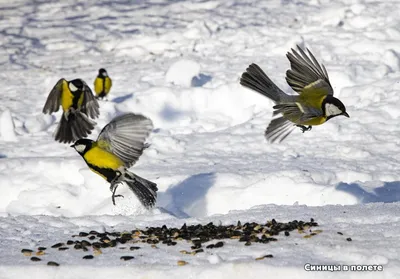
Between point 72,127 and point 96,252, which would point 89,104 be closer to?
point 72,127

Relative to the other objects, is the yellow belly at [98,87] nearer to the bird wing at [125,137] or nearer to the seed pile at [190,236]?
the bird wing at [125,137]

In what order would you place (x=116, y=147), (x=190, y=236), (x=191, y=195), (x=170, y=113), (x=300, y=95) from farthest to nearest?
1. (x=170, y=113)
2. (x=191, y=195)
3. (x=116, y=147)
4. (x=300, y=95)
5. (x=190, y=236)

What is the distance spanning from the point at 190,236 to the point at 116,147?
1666mm

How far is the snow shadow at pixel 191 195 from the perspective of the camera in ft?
24.8

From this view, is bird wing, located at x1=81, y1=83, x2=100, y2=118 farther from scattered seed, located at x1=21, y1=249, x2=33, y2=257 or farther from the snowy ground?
scattered seed, located at x1=21, y1=249, x2=33, y2=257

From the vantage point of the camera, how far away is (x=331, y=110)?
6215 millimetres

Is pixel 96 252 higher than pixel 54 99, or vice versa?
pixel 54 99

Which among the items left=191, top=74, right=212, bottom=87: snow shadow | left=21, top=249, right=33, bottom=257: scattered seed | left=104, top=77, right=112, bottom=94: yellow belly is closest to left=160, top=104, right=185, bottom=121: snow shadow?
left=191, top=74, right=212, bottom=87: snow shadow

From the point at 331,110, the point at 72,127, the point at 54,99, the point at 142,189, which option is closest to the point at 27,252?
A: the point at 142,189

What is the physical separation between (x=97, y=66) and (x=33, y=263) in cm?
819

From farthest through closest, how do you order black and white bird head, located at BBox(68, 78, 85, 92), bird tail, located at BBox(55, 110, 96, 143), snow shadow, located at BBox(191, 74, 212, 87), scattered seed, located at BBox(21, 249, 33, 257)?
snow shadow, located at BBox(191, 74, 212, 87) → black and white bird head, located at BBox(68, 78, 85, 92) → bird tail, located at BBox(55, 110, 96, 143) → scattered seed, located at BBox(21, 249, 33, 257)

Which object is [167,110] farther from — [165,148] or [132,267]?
[132,267]

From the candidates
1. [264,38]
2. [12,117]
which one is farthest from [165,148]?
[264,38]

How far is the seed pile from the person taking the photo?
500 centimetres
